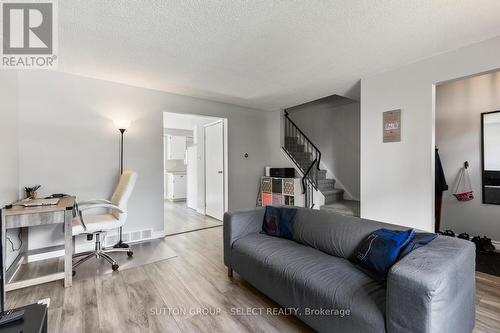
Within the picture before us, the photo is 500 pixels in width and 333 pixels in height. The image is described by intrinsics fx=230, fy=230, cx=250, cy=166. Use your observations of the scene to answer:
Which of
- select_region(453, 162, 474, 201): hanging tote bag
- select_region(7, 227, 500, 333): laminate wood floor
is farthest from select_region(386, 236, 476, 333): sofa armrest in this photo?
select_region(453, 162, 474, 201): hanging tote bag

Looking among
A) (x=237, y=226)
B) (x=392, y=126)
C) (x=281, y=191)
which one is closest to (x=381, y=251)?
(x=237, y=226)

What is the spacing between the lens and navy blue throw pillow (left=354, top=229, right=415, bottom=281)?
1.50 m

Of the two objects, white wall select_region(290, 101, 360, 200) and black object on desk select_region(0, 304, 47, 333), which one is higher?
white wall select_region(290, 101, 360, 200)

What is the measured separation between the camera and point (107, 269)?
264 centimetres

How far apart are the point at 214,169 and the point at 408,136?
358 cm

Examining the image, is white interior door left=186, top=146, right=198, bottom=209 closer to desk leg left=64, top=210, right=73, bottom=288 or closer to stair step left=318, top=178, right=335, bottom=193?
stair step left=318, top=178, right=335, bottom=193

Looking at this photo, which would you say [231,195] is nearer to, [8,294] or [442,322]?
[8,294]

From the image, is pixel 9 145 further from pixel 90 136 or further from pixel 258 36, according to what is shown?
pixel 258 36

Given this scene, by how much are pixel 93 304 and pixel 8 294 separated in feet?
2.95

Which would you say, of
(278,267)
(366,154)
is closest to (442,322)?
(278,267)

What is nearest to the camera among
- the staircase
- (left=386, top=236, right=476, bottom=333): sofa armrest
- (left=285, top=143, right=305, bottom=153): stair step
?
(left=386, top=236, right=476, bottom=333): sofa armrest

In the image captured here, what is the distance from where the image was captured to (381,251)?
61.2 inches

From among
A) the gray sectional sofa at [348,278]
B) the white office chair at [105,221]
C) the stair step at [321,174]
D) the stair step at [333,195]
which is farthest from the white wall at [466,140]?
the white office chair at [105,221]

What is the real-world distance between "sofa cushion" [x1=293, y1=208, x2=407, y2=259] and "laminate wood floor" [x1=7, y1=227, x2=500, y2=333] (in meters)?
0.64
